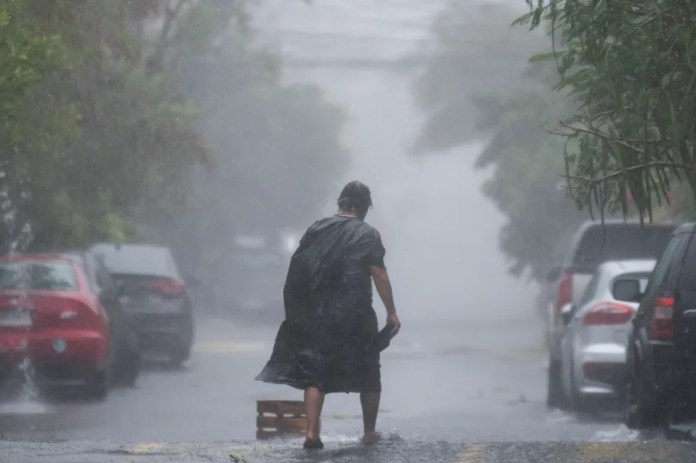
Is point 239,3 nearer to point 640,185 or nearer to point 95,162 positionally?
point 95,162

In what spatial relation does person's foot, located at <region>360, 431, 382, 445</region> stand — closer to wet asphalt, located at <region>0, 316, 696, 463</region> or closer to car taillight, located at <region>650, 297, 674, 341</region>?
wet asphalt, located at <region>0, 316, 696, 463</region>

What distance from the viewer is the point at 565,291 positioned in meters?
17.8

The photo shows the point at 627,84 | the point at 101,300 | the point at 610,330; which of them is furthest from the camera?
the point at 101,300

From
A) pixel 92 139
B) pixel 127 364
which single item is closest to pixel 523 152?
pixel 92 139

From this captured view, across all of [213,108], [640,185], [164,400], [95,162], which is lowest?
[164,400]

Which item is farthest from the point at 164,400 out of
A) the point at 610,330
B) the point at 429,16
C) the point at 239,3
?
the point at 429,16

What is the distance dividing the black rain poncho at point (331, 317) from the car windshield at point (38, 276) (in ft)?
23.0

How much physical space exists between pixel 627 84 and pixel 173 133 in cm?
1448

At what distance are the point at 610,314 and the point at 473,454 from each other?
633 centimetres

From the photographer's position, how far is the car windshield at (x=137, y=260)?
874 inches

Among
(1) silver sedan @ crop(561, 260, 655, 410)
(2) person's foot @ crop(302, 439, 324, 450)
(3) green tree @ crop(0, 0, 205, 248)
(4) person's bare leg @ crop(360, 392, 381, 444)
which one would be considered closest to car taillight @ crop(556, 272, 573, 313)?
(1) silver sedan @ crop(561, 260, 655, 410)

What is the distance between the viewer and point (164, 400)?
1722 cm

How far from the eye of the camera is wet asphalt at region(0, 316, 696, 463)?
8.84 metres

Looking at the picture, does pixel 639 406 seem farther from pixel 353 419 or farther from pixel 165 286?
→ pixel 165 286
